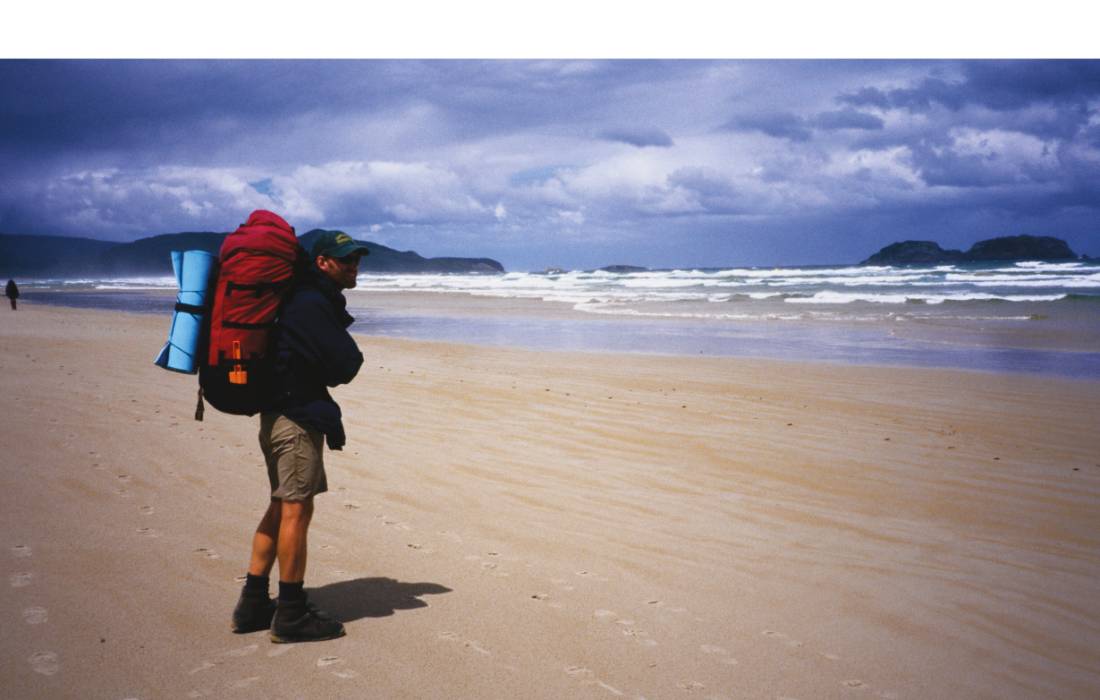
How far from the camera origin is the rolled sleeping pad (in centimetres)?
299

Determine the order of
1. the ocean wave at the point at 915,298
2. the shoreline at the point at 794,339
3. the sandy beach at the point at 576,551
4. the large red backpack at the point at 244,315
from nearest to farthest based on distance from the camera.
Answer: the large red backpack at the point at 244,315 → the sandy beach at the point at 576,551 → the shoreline at the point at 794,339 → the ocean wave at the point at 915,298

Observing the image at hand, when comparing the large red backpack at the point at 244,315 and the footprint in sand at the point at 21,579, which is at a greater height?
the large red backpack at the point at 244,315

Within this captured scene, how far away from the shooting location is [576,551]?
442cm

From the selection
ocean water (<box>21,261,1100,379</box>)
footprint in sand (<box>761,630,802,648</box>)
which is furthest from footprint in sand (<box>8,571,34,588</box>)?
ocean water (<box>21,261,1100,379</box>)

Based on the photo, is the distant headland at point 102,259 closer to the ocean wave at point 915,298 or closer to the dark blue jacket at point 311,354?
the ocean wave at point 915,298

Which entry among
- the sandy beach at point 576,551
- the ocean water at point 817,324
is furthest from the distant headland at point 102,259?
the sandy beach at point 576,551

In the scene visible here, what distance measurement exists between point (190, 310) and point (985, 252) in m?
98.5

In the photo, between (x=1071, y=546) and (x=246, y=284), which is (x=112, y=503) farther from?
(x=1071, y=546)

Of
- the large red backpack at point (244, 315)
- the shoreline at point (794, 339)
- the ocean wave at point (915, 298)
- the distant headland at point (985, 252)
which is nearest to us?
the large red backpack at point (244, 315)

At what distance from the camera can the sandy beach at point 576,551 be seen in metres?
3.06

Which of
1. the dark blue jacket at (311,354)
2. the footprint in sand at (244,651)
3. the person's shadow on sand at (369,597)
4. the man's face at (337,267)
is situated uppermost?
the man's face at (337,267)

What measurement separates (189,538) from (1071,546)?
5.42 meters

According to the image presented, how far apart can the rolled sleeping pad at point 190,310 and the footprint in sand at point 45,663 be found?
4.01ft

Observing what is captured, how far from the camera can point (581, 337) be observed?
18.1 metres
